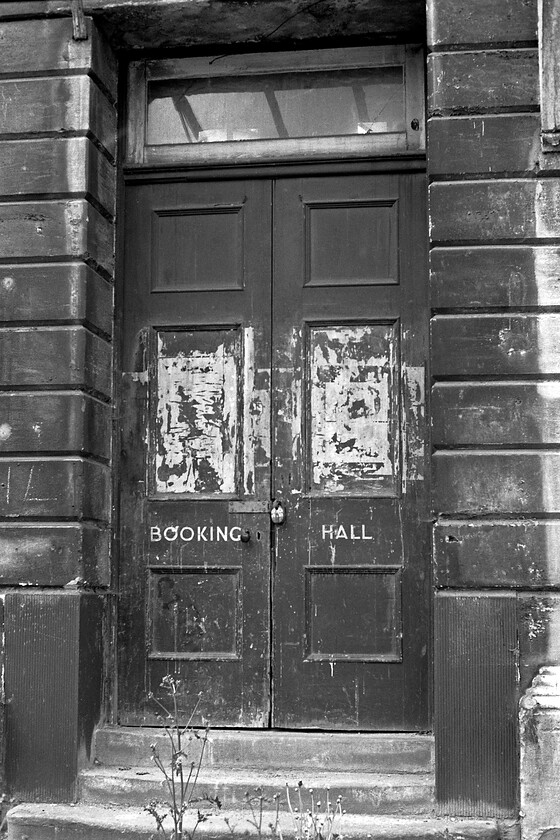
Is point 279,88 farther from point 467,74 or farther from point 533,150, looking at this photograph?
point 533,150

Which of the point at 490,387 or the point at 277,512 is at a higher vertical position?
the point at 490,387

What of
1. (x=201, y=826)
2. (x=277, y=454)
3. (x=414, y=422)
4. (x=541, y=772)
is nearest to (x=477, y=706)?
(x=541, y=772)

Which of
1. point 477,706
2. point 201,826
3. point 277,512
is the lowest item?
point 201,826

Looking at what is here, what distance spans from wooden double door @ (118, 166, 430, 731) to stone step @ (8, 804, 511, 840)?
0.67 m

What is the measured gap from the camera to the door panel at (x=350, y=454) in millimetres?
5836

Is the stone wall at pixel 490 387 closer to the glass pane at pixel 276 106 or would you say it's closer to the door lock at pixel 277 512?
the glass pane at pixel 276 106

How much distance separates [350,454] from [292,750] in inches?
65.9

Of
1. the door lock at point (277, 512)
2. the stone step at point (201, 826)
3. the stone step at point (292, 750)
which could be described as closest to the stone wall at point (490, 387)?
the stone step at point (201, 826)

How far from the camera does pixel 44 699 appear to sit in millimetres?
5527

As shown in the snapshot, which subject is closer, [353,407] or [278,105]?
[353,407]

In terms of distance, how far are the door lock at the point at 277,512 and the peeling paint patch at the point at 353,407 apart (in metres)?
0.23

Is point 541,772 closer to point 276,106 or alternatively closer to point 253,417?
point 253,417

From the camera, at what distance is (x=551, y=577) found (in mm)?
A: 5215

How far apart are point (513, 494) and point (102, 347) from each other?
2468 millimetres
